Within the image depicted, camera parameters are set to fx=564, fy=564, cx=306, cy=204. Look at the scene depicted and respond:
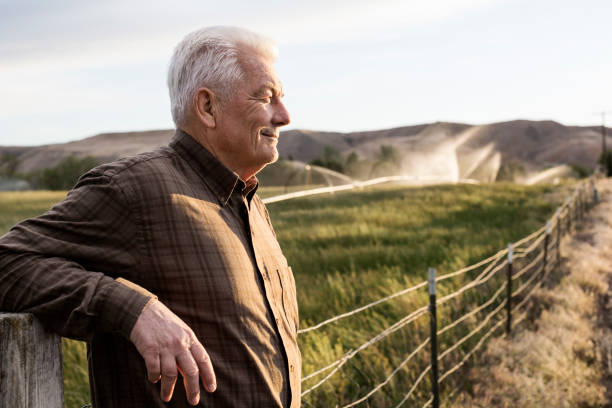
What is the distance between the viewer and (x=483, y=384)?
4199 mm

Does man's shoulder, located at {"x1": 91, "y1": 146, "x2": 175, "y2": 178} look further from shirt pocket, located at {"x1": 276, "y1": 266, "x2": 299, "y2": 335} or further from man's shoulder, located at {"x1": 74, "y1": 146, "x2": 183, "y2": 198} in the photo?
shirt pocket, located at {"x1": 276, "y1": 266, "x2": 299, "y2": 335}

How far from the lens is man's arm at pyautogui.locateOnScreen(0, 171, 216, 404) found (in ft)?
3.63

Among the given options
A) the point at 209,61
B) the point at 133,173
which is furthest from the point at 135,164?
the point at 209,61

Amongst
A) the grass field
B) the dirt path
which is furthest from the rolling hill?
the dirt path

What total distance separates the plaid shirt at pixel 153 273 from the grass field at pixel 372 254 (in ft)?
6.07

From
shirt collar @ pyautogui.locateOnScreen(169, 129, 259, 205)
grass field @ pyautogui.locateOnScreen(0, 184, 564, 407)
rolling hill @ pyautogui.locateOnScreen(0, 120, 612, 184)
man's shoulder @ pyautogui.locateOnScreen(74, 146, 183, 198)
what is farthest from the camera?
rolling hill @ pyautogui.locateOnScreen(0, 120, 612, 184)

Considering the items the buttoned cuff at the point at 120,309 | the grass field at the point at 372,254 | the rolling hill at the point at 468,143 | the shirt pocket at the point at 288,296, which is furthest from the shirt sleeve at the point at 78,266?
the rolling hill at the point at 468,143

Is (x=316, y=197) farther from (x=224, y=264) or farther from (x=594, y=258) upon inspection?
(x=224, y=264)

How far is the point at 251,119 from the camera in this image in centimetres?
158

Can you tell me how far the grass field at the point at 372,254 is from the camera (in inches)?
151

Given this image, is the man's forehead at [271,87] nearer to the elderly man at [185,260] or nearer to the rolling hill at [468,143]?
the elderly man at [185,260]

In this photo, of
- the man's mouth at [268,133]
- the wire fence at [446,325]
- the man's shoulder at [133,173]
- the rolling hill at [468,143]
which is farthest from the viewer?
the rolling hill at [468,143]

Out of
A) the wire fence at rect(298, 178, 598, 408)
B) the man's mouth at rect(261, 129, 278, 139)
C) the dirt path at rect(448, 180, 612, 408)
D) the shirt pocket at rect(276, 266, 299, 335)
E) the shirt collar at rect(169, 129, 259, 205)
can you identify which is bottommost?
the dirt path at rect(448, 180, 612, 408)

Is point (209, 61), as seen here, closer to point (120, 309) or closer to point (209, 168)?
point (209, 168)
